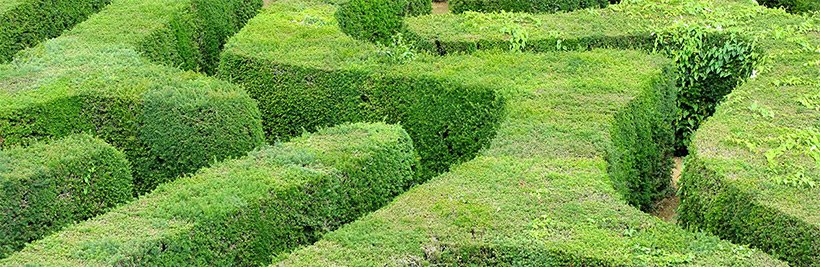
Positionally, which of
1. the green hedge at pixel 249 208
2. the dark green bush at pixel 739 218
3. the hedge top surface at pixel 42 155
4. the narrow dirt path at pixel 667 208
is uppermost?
the dark green bush at pixel 739 218

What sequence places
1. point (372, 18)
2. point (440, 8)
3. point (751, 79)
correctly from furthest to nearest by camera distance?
point (440, 8) → point (372, 18) → point (751, 79)

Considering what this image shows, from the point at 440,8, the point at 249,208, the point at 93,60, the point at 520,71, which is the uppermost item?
the point at 249,208

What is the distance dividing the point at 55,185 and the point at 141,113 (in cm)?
289

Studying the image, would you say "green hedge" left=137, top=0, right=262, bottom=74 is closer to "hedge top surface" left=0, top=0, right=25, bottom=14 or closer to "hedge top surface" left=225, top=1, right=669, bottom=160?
"hedge top surface" left=225, top=1, right=669, bottom=160

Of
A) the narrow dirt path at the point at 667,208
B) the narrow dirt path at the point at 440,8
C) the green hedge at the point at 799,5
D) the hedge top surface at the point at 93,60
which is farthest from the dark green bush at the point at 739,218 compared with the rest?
the narrow dirt path at the point at 440,8

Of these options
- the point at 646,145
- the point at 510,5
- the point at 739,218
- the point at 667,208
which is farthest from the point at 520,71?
the point at 739,218

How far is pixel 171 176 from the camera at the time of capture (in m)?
20.2

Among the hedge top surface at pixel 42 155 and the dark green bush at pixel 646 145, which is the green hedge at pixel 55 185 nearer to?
the hedge top surface at pixel 42 155

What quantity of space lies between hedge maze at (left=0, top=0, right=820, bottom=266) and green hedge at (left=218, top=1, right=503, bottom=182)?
4cm

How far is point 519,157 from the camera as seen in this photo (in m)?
Result: 17.2

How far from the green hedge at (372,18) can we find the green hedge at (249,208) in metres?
7.88

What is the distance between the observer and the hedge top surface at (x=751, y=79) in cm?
1585

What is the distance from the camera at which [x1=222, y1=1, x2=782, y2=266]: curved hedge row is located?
47.3 feet

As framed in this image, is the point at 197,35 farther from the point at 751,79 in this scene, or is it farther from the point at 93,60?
the point at 751,79
